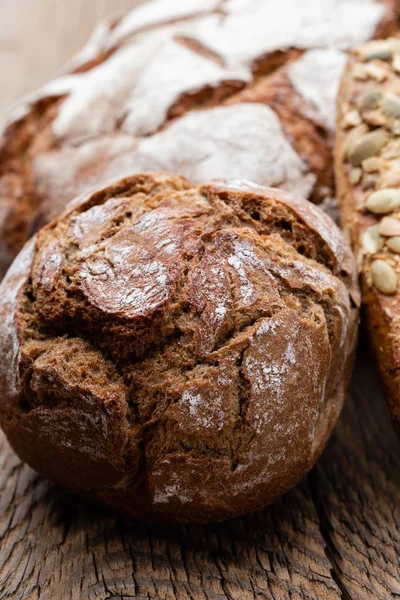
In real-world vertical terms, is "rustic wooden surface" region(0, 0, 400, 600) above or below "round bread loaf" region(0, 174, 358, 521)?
below

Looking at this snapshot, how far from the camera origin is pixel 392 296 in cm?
176

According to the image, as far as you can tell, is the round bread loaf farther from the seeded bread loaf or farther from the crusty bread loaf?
the crusty bread loaf

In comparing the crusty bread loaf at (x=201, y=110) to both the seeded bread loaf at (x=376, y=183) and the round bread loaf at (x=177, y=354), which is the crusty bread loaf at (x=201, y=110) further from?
the round bread loaf at (x=177, y=354)

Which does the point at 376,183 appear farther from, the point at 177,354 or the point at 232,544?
the point at 232,544

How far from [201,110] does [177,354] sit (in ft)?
3.67

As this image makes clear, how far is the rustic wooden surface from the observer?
1.50 m

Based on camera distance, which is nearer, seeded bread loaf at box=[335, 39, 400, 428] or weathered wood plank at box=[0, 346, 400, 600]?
weathered wood plank at box=[0, 346, 400, 600]

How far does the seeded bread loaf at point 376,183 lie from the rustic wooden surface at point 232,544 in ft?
0.77

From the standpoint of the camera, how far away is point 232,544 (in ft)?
5.28

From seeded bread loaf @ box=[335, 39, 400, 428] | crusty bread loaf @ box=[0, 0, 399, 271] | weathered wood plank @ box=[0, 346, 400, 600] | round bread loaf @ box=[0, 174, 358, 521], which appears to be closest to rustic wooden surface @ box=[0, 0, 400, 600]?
weathered wood plank @ box=[0, 346, 400, 600]

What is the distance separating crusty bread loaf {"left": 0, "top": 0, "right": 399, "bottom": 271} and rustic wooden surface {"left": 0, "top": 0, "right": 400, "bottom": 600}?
862 millimetres

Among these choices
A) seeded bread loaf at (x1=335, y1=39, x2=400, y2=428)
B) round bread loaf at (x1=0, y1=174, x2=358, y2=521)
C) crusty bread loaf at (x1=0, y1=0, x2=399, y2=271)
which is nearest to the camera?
round bread loaf at (x1=0, y1=174, x2=358, y2=521)

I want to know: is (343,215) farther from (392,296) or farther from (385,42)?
(385,42)

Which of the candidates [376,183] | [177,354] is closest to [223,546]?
[177,354]
